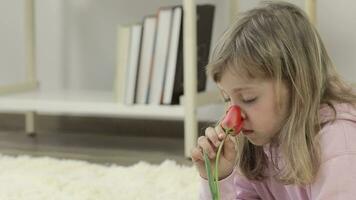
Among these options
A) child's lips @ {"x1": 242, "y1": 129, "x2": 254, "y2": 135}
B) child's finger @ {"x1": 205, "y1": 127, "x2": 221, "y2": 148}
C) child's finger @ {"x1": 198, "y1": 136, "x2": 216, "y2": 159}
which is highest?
child's lips @ {"x1": 242, "y1": 129, "x2": 254, "y2": 135}

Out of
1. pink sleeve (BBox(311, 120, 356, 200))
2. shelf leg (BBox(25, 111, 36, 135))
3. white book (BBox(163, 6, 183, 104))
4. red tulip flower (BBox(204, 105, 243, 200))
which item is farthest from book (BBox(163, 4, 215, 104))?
pink sleeve (BBox(311, 120, 356, 200))

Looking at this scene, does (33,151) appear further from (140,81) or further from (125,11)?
(125,11)

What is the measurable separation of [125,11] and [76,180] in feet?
2.54

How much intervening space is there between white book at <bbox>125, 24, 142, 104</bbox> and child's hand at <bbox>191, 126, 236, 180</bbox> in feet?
2.83

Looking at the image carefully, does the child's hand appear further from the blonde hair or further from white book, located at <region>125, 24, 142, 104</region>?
white book, located at <region>125, 24, 142, 104</region>

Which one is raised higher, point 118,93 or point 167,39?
point 167,39

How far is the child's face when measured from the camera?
0.81 m

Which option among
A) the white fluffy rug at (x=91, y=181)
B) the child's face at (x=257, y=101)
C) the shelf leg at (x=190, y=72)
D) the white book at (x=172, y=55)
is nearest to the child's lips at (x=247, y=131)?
the child's face at (x=257, y=101)

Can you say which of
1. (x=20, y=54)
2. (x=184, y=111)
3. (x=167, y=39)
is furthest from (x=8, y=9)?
(x=184, y=111)

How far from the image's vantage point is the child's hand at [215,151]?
909 millimetres

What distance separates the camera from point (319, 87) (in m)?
0.82

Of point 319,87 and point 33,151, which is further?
point 33,151

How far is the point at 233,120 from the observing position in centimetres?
83

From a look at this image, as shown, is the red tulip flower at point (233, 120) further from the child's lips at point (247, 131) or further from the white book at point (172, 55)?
the white book at point (172, 55)
